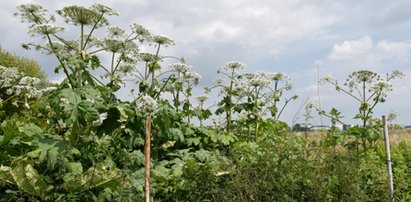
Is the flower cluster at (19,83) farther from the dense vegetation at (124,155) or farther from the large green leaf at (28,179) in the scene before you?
the large green leaf at (28,179)

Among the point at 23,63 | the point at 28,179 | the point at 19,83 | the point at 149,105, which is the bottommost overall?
the point at 28,179

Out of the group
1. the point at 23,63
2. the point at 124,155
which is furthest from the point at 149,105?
the point at 23,63

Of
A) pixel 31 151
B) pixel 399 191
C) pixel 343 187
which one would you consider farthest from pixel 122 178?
pixel 399 191

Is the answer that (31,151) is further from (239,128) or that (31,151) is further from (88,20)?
(239,128)

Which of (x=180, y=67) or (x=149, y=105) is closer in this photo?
(x=149, y=105)

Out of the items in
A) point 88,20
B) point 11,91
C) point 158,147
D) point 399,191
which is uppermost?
point 88,20

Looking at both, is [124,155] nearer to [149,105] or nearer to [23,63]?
[149,105]

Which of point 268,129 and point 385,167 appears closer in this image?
point 385,167

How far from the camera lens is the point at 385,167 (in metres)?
6.05

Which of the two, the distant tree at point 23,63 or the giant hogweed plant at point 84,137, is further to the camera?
the distant tree at point 23,63

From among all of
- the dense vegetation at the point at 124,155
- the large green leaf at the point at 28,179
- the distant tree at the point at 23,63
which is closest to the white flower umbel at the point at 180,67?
the dense vegetation at the point at 124,155

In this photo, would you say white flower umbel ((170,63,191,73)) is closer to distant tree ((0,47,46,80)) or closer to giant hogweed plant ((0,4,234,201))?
giant hogweed plant ((0,4,234,201))

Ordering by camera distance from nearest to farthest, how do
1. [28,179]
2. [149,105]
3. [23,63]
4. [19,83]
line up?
[28,179] < [149,105] < [19,83] < [23,63]

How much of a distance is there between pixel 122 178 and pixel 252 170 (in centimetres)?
129
